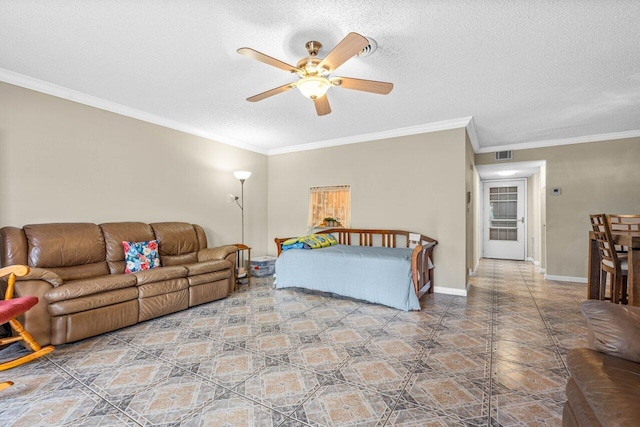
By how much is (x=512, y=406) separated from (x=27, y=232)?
4.24 m

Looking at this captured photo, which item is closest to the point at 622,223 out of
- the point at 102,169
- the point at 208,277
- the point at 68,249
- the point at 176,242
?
the point at 208,277

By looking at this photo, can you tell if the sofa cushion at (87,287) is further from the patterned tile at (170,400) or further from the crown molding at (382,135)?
the crown molding at (382,135)

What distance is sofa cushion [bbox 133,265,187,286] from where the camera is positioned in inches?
120

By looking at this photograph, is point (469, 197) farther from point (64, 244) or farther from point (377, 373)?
point (64, 244)

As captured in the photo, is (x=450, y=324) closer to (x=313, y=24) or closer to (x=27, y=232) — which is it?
(x=313, y=24)

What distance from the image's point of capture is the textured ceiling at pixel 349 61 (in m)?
1.95

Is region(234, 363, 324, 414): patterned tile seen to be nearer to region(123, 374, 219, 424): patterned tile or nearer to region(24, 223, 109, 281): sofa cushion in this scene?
region(123, 374, 219, 424): patterned tile

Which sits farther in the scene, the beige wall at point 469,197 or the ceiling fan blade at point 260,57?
the beige wall at point 469,197

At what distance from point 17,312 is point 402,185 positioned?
446 centimetres

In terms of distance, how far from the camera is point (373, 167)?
487 cm

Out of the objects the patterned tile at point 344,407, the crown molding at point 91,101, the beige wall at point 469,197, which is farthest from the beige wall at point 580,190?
the crown molding at point 91,101

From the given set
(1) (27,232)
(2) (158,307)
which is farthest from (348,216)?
(1) (27,232)

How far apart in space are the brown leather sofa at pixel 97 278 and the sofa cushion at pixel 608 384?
11.2 ft

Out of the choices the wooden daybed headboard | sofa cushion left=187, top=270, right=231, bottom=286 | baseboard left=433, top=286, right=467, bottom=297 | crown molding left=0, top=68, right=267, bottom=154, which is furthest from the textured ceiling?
baseboard left=433, top=286, right=467, bottom=297
